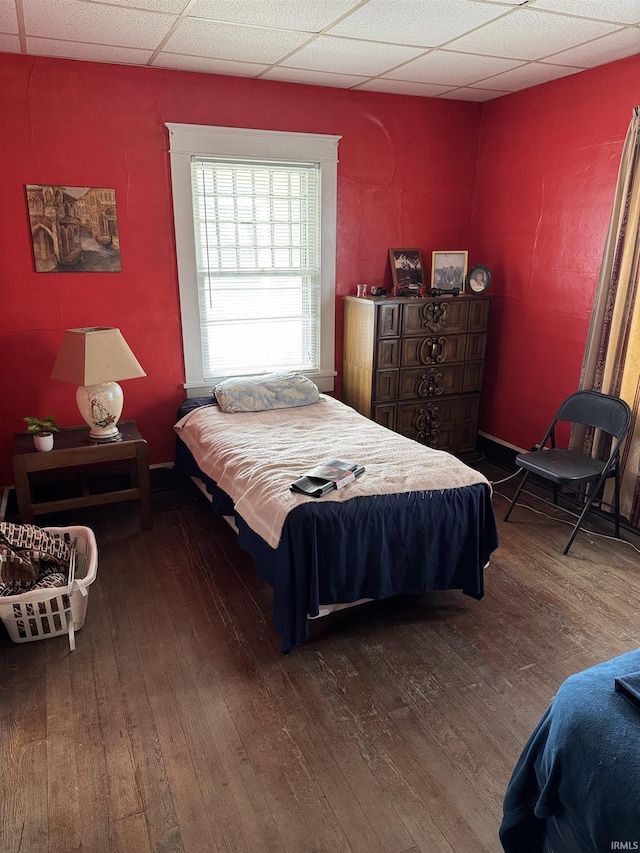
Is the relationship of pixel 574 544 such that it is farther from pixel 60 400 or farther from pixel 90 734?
pixel 60 400

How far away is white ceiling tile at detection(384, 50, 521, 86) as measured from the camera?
3268 millimetres

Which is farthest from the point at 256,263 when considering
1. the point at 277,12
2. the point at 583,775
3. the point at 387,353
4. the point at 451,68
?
the point at 583,775

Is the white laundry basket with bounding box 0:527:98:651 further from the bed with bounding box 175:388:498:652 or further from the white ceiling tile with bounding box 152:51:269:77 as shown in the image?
the white ceiling tile with bounding box 152:51:269:77

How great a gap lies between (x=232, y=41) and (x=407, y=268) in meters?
1.94

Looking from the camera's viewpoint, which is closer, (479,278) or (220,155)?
(220,155)

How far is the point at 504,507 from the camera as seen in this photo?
12.6 feet

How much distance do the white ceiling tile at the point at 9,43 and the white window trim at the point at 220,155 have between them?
32.9 inches

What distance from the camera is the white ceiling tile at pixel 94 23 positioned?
2.52m

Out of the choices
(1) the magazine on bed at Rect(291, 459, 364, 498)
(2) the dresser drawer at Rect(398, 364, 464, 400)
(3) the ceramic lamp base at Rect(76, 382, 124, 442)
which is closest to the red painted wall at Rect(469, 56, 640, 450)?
(2) the dresser drawer at Rect(398, 364, 464, 400)

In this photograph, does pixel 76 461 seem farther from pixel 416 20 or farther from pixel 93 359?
pixel 416 20

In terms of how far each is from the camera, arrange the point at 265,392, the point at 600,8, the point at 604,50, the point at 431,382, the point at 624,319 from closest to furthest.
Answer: the point at 600,8 < the point at 604,50 < the point at 624,319 < the point at 265,392 < the point at 431,382

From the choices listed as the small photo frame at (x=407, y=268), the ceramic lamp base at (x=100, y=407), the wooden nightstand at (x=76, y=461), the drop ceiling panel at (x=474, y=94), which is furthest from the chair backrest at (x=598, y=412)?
the ceramic lamp base at (x=100, y=407)

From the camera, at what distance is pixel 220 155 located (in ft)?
12.0

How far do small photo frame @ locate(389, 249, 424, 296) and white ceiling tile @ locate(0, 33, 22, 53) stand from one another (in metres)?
2.57
